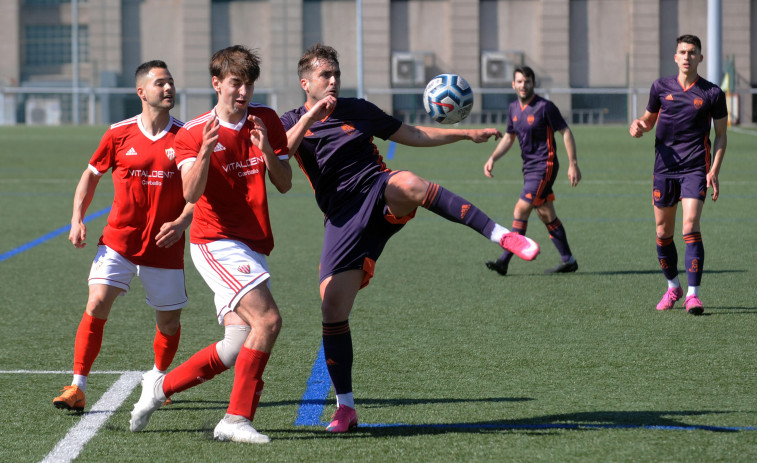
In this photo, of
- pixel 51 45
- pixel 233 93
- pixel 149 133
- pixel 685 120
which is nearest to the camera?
pixel 233 93

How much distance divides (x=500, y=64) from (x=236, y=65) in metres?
48.0

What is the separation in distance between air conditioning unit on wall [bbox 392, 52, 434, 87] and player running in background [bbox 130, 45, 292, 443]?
47422mm

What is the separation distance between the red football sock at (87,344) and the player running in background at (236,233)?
65 cm

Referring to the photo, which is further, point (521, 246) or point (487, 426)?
point (487, 426)

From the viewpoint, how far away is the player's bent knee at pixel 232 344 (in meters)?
4.77

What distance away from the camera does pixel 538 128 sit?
10.1 m

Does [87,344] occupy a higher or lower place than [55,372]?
higher

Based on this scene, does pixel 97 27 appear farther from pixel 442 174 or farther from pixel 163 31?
pixel 442 174

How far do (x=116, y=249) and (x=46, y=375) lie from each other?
117 centimetres

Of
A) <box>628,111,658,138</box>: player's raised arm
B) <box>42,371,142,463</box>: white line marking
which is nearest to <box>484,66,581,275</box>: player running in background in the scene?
<box>628,111,658,138</box>: player's raised arm

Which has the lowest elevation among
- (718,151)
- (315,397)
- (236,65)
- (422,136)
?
(315,397)

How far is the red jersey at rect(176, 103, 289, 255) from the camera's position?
4.68 m

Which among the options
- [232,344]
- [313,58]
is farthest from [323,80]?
[232,344]

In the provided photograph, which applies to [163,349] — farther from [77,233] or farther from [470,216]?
[470,216]
